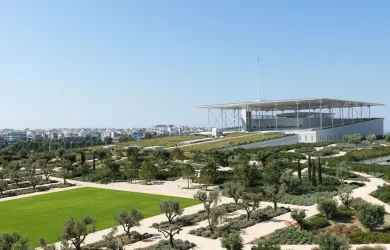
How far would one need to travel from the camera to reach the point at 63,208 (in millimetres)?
32656

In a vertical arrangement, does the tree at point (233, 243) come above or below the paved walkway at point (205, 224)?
above

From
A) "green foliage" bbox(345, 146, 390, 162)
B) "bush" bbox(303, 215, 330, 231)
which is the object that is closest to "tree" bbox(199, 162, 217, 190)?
"bush" bbox(303, 215, 330, 231)

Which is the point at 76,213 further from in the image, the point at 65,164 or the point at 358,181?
the point at 358,181

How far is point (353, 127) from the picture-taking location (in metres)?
105

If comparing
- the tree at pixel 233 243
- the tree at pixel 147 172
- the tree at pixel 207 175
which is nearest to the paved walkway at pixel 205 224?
the tree at pixel 207 175

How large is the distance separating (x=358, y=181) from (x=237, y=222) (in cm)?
1852

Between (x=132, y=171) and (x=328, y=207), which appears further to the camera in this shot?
(x=132, y=171)

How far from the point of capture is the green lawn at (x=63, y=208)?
2653 centimetres

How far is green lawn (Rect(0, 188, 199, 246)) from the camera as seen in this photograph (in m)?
26.5

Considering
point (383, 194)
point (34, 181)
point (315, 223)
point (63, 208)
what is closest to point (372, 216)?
point (315, 223)

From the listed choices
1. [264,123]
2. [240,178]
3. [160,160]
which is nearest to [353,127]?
[264,123]

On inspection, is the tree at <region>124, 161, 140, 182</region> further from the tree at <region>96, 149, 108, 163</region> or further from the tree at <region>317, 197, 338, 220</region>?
the tree at <region>317, 197, 338, 220</region>

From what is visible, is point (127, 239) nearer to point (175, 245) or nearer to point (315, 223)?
point (175, 245)

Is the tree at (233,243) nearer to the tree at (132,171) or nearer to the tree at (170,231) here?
the tree at (170,231)
